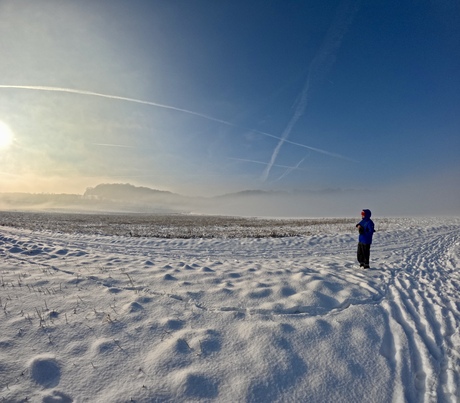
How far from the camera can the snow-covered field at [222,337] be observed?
10.5 feet

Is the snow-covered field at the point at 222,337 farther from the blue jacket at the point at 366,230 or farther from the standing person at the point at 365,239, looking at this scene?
the blue jacket at the point at 366,230

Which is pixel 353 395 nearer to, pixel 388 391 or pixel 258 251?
pixel 388 391

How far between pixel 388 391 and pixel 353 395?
0.51 metres

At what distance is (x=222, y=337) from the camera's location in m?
4.12

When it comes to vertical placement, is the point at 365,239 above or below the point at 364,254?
above

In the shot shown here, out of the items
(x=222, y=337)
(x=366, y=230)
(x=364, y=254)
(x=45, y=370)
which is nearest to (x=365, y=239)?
(x=366, y=230)

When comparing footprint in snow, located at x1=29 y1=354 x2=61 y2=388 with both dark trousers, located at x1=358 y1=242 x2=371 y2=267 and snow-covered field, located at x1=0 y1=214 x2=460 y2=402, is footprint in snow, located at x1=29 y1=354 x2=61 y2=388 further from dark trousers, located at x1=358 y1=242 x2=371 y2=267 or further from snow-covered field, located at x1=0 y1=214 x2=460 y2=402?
dark trousers, located at x1=358 y1=242 x2=371 y2=267

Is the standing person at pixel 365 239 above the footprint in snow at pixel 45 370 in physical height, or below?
above

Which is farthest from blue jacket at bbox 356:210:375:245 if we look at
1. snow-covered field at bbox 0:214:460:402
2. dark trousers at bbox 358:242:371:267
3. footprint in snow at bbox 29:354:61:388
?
footprint in snow at bbox 29:354:61:388

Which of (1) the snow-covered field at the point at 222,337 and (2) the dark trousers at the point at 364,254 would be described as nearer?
(1) the snow-covered field at the point at 222,337

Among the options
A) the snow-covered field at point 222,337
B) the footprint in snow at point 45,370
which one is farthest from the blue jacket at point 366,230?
the footprint in snow at point 45,370

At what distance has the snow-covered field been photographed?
10.5 feet

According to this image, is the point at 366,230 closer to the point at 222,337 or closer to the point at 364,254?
Result: the point at 364,254

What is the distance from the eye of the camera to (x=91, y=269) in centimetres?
763
